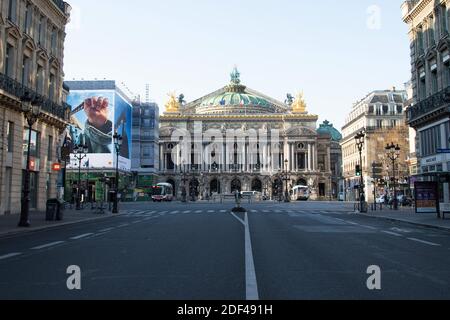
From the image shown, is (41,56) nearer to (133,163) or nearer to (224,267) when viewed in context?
(224,267)

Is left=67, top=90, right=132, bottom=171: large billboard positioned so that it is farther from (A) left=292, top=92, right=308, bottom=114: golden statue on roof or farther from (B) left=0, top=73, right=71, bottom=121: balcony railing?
(A) left=292, top=92, right=308, bottom=114: golden statue on roof

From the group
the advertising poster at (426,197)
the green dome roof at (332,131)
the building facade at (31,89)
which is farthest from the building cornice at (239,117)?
the advertising poster at (426,197)

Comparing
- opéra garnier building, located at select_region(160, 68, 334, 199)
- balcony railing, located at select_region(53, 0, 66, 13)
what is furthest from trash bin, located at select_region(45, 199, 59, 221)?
opéra garnier building, located at select_region(160, 68, 334, 199)

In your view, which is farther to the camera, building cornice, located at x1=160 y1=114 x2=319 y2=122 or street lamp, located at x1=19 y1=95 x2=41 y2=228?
building cornice, located at x1=160 y1=114 x2=319 y2=122

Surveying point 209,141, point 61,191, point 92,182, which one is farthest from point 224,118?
point 61,191

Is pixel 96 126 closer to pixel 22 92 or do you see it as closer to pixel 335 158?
pixel 22 92

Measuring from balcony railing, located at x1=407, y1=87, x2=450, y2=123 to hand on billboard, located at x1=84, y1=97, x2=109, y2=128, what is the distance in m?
60.0

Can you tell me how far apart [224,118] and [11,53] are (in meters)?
109

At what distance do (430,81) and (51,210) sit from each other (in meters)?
29.4

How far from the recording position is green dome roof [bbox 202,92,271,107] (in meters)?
148

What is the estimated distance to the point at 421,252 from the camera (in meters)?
13.0

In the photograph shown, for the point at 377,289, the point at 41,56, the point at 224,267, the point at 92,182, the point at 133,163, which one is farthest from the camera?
the point at 133,163

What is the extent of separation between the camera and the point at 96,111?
88.0 m
